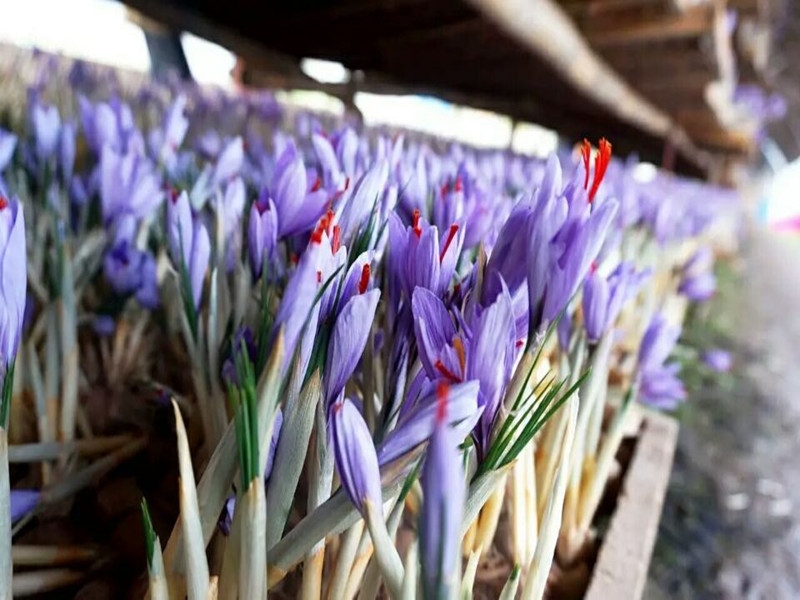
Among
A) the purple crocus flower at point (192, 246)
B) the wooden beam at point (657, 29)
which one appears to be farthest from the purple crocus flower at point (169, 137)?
the wooden beam at point (657, 29)

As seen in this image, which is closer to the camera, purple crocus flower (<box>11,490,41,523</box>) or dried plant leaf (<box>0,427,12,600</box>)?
dried plant leaf (<box>0,427,12,600</box>)

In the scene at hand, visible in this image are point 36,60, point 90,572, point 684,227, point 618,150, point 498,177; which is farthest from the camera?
point 618,150

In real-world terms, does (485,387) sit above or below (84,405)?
above

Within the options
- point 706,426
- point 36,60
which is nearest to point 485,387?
point 706,426

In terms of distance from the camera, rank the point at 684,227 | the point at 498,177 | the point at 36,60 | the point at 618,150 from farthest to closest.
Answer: the point at 618,150
the point at 36,60
the point at 684,227
the point at 498,177

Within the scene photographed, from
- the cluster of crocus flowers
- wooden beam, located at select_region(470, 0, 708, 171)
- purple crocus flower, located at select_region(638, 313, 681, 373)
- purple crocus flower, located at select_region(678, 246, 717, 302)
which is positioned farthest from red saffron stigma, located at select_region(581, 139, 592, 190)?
wooden beam, located at select_region(470, 0, 708, 171)

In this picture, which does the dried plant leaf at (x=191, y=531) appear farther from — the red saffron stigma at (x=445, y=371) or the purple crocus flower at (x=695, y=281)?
the purple crocus flower at (x=695, y=281)

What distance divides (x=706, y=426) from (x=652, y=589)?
1.70ft

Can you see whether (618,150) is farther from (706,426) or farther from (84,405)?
(84,405)

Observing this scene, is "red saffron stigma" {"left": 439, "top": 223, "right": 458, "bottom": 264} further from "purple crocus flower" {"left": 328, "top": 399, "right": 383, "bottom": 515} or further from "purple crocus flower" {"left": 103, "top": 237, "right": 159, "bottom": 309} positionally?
"purple crocus flower" {"left": 103, "top": 237, "right": 159, "bottom": 309}

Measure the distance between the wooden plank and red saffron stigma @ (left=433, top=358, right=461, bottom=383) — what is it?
252 millimetres

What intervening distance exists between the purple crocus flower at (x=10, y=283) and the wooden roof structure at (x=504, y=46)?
1214 millimetres

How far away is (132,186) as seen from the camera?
0.56 meters

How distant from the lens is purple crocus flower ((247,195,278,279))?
0.39 meters
